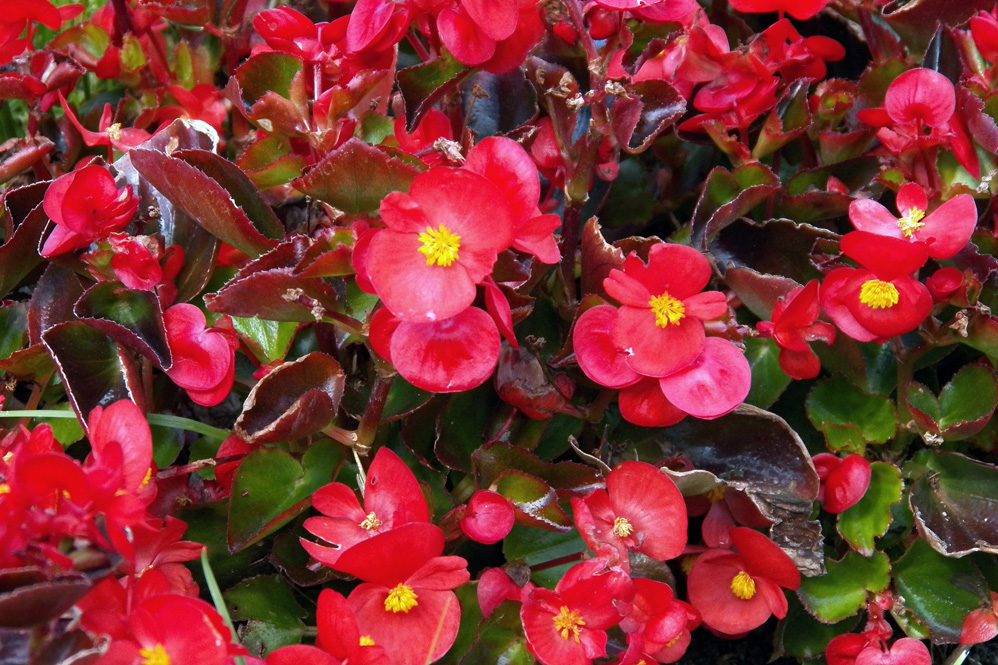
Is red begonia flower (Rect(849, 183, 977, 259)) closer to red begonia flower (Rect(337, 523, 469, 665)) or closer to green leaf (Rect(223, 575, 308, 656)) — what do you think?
red begonia flower (Rect(337, 523, 469, 665))

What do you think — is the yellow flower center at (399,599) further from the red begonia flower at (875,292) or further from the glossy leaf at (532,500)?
the red begonia flower at (875,292)

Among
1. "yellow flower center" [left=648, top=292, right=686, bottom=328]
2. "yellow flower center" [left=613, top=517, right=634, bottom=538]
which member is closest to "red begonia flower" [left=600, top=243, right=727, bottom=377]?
"yellow flower center" [left=648, top=292, right=686, bottom=328]

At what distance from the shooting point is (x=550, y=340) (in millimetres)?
880

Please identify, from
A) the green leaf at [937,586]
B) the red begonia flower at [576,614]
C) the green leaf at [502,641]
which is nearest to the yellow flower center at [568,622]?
the red begonia flower at [576,614]

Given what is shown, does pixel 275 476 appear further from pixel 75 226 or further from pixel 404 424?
pixel 75 226

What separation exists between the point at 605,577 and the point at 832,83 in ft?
2.12

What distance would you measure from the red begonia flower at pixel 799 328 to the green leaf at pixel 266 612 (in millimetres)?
485

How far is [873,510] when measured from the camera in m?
0.85

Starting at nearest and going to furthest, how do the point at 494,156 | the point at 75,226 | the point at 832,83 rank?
the point at 494,156, the point at 75,226, the point at 832,83

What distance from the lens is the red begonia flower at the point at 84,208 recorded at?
704 mm

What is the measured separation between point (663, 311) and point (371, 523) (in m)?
0.27

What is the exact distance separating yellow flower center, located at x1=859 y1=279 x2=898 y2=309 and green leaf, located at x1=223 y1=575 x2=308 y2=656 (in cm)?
57

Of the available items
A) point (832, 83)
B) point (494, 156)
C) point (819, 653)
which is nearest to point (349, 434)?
point (494, 156)

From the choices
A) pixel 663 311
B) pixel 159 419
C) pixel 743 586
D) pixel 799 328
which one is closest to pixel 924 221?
pixel 799 328
